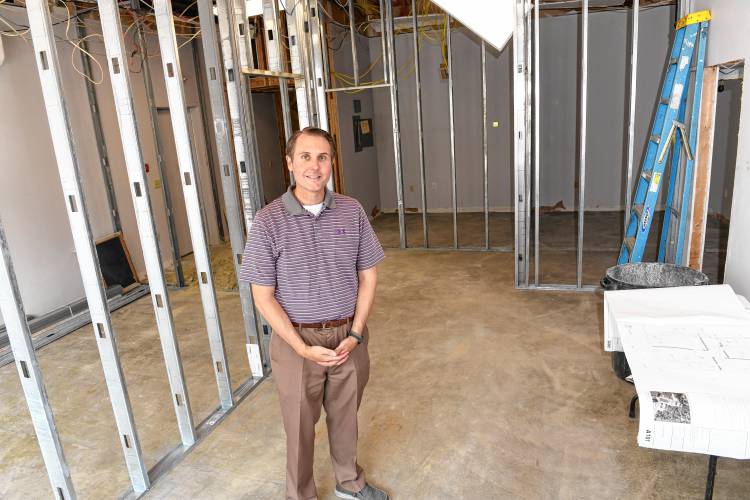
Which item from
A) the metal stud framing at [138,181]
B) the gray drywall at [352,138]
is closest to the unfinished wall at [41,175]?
the metal stud framing at [138,181]

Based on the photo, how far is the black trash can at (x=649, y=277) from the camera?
287 cm

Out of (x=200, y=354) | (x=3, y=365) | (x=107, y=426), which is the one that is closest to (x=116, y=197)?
(x=3, y=365)

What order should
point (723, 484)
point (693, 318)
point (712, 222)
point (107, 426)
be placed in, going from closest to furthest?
point (693, 318), point (723, 484), point (107, 426), point (712, 222)

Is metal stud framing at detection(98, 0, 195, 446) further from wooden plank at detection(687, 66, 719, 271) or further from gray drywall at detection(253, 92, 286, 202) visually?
gray drywall at detection(253, 92, 286, 202)

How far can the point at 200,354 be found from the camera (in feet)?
12.9

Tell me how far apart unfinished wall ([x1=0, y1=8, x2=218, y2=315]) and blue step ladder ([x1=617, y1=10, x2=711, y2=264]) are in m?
4.72

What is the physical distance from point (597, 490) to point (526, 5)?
12.3 ft

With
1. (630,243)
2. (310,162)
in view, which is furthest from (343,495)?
(630,243)

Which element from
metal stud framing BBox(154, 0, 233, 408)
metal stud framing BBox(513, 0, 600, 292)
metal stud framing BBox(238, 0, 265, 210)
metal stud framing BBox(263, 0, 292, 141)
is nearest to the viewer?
metal stud framing BBox(154, 0, 233, 408)

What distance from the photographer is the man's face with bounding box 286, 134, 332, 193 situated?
6.12 feet

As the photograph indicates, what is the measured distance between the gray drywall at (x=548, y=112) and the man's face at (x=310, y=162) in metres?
6.57

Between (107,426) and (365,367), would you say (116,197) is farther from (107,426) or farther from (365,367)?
(365,367)

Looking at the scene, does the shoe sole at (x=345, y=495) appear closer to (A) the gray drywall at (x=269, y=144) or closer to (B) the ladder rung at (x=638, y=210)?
(B) the ladder rung at (x=638, y=210)

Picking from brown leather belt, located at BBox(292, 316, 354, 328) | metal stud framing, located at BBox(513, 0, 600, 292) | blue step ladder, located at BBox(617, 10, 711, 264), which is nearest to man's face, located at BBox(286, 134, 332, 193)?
brown leather belt, located at BBox(292, 316, 354, 328)
